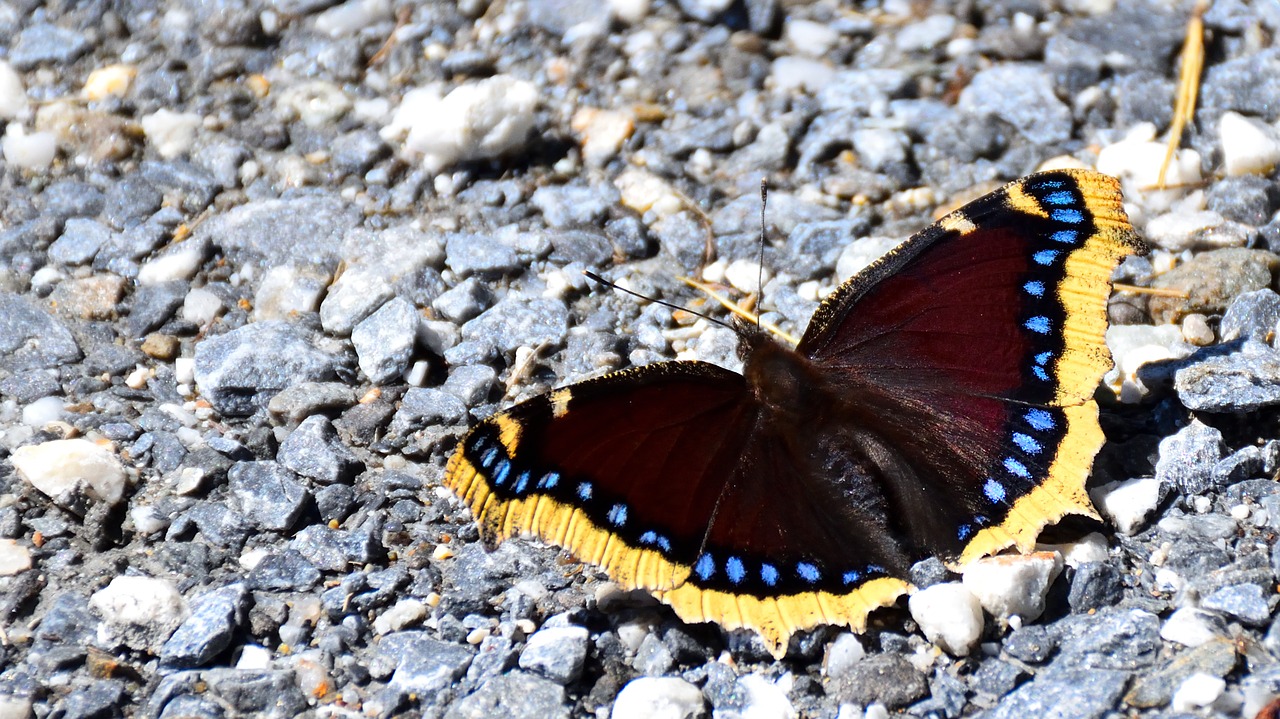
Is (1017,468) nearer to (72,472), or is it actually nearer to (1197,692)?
(1197,692)

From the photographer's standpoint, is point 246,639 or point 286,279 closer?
point 246,639

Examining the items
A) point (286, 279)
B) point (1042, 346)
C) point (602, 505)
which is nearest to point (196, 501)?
point (286, 279)

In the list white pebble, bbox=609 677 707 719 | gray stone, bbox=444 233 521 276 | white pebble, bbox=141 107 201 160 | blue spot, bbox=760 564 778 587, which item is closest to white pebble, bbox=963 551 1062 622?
blue spot, bbox=760 564 778 587

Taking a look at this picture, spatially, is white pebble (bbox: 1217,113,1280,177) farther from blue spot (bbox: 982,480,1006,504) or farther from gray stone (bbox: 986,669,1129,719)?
gray stone (bbox: 986,669,1129,719)

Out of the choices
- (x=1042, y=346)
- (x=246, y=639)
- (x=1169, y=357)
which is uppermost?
(x=1042, y=346)

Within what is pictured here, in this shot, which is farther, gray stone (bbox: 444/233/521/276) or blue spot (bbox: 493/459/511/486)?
gray stone (bbox: 444/233/521/276)

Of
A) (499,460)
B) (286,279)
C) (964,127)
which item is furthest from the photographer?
(964,127)

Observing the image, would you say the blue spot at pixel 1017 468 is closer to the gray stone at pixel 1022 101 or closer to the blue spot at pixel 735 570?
the blue spot at pixel 735 570

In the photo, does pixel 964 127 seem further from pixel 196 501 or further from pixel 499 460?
pixel 196 501
